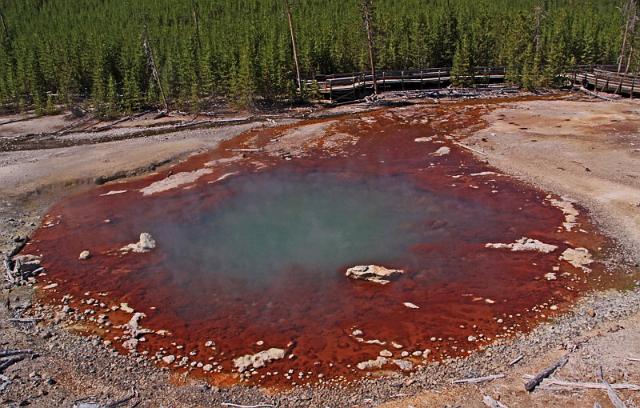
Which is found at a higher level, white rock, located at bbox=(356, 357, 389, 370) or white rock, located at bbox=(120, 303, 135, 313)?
white rock, located at bbox=(120, 303, 135, 313)

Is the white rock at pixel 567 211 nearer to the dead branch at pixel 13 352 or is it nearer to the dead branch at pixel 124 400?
the dead branch at pixel 124 400

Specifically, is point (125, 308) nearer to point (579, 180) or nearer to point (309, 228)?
point (309, 228)

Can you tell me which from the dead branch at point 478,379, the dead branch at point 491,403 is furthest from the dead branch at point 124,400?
the dead branch at point 491,403

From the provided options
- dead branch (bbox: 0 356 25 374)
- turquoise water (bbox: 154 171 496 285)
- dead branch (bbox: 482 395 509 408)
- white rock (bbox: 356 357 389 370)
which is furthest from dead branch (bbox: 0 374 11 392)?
dead branch (bbox: 482 395 509 408)

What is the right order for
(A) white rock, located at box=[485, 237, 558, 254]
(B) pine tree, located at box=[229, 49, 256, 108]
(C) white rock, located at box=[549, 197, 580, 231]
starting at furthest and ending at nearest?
(B) pine tree, located at box=[229, 49, 256, 108] < (C) white rock, located at box=[549, 197, 580, 231] < (A) white rock, located at box=[485, 237, 558, 254]

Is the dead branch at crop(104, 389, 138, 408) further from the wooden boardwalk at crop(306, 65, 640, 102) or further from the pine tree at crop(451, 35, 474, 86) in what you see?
the pine tree at crop(451, 35, 474, 86)

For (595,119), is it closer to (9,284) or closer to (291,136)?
(291,136)
